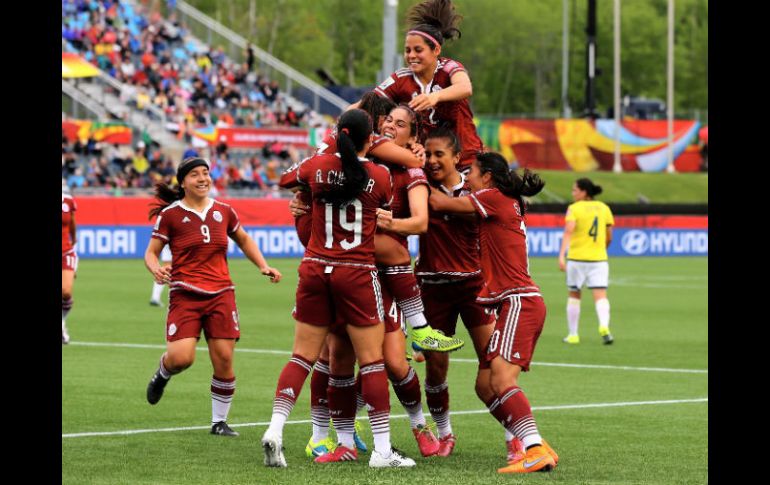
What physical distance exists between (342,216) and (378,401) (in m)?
1.20

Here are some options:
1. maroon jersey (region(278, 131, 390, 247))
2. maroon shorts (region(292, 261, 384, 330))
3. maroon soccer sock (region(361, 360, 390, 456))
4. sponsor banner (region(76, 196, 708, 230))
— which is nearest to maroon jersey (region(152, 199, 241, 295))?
maroon jersey (region(278, 131, 390, 247))

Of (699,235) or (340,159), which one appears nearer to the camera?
(340,159)

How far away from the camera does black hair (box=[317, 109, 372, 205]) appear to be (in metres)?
8.25

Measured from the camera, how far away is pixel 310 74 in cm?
9744

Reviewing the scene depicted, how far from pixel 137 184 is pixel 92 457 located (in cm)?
3313

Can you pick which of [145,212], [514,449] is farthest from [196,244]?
[145,212]

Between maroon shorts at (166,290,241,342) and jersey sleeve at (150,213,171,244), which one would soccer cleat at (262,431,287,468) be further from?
jersey sleeve at (150,213,171,244)

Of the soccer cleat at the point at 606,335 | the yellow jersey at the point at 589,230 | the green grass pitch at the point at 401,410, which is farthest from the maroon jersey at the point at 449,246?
the yellow jersey at the point at 589,230

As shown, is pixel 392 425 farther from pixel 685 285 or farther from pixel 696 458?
pixel 685 285

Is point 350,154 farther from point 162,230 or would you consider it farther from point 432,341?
point 162,230

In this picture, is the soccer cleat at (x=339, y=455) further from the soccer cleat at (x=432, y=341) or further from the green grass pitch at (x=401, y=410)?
the soccer cleat at (x=432, y=341)

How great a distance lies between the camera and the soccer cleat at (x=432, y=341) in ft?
28.4
